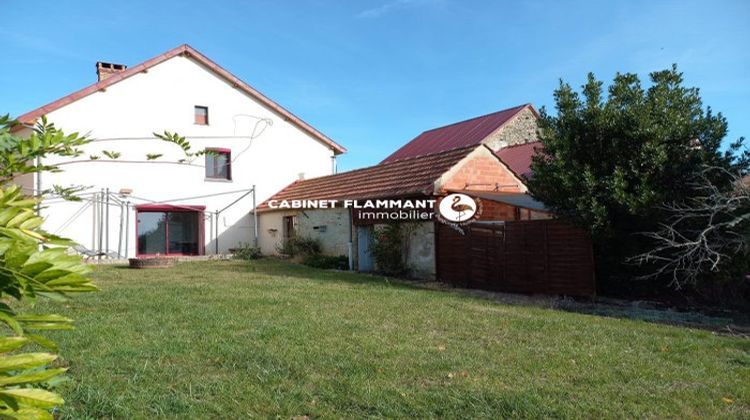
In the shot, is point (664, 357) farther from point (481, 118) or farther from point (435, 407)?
point (481, 118)

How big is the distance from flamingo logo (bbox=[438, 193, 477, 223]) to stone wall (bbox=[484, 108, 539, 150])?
621 inches

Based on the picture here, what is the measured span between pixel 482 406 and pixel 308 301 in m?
6.42

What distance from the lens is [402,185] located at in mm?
17625

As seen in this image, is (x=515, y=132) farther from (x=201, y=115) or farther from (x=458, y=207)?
(x=458, y=207)

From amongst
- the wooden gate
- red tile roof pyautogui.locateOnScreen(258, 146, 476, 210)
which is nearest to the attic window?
red tile roof pyautogui.locateOnScreen(258, 146, 476, 210)

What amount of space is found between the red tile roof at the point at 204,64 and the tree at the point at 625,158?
1740 centimetres

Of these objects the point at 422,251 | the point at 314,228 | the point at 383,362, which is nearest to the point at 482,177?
the point at 422,251

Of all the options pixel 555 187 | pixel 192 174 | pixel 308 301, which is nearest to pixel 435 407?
pixel 308 301

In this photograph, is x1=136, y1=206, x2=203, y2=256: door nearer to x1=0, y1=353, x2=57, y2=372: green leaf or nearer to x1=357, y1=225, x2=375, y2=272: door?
x1=357, y1=225, x2=375, y2=272: door

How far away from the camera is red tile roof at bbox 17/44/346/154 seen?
2216cm

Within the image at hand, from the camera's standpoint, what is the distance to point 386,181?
19203 millimetres

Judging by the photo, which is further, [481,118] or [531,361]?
[481,118]

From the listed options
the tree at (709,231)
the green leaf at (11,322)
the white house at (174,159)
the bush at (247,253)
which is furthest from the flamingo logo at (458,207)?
the green leaf at (11,322)

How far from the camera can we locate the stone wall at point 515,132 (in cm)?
3139
